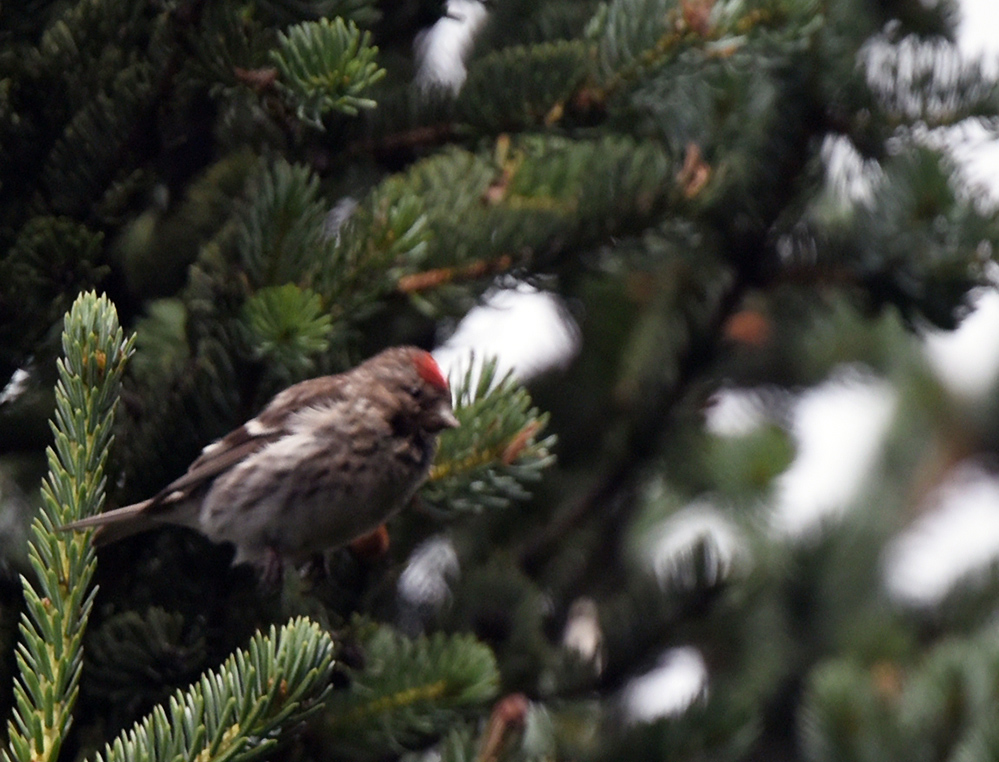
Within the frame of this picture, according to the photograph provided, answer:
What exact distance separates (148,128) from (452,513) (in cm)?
71

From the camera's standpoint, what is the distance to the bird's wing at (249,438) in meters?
1.86

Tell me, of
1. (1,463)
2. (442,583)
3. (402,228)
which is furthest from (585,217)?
(1,463)

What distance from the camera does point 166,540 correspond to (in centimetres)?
192

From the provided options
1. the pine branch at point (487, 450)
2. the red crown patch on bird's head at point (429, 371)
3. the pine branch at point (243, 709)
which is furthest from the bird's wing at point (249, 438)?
the pine branch at point (243, 709)

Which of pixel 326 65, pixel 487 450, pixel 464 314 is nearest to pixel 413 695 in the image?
pixel 487 450

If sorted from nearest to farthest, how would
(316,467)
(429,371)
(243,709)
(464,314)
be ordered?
(243,709) → (464,314) → (429,371) → (316,467)

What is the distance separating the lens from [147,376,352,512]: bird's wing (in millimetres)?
1855

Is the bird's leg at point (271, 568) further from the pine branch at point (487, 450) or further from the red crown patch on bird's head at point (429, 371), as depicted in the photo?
the red crown patch on bird's head at point (429, 371)

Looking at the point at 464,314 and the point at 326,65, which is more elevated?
the point at 326,65

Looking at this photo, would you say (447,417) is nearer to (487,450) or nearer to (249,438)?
(487,450)

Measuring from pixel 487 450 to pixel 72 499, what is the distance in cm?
72

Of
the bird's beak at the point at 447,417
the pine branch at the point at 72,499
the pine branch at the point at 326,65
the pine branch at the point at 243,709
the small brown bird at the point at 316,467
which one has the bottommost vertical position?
the small brown bird at the point at 316,467

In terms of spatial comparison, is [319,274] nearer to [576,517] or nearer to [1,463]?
[1,463]

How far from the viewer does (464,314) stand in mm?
2023
